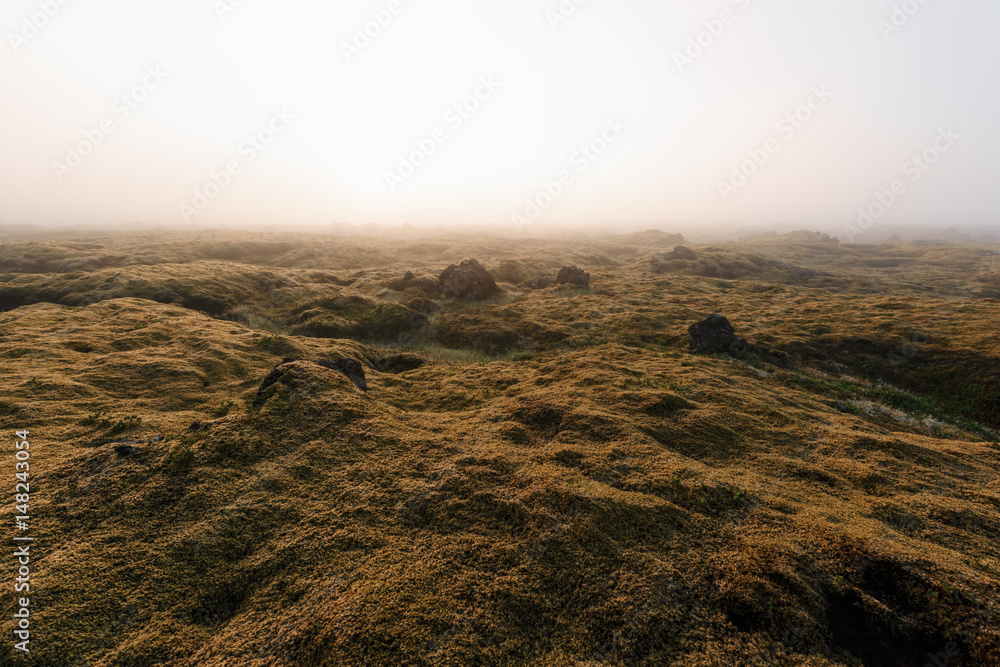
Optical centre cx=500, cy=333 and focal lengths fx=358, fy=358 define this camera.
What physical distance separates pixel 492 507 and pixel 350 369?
48.4ft

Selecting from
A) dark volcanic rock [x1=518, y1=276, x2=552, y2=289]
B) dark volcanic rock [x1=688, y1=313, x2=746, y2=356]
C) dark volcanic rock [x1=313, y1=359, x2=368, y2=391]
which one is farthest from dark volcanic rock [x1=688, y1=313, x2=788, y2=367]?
dark volcanic rock [x1=518, y1=276, x2=552, y2=289]

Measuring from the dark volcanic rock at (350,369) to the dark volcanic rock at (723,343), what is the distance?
3217cm

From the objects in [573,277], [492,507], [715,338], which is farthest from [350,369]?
[573,277]

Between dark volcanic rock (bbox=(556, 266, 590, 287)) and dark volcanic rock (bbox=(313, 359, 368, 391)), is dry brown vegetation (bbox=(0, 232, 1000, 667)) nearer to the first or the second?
dark volcanic rock (bbox=(313, 359, 368, 391))

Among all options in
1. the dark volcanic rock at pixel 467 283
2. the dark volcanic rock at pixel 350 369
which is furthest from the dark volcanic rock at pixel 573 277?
the dark volcanic rock at pixel 350 369

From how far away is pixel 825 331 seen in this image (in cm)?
4394

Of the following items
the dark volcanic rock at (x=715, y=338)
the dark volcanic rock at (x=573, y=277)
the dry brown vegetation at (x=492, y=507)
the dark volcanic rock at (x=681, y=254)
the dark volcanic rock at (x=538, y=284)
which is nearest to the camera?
the dry brown vegetation at (x=492, y=507)

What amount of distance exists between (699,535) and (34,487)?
23.6m

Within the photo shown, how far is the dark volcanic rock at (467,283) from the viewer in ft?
198

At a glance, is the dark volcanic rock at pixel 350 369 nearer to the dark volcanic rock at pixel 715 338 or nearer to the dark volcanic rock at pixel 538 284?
the dark volcanic rock at pixel 715 338

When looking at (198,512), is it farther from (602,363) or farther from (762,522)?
(602,363)

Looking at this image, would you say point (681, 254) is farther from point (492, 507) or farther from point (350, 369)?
point (492, 507)

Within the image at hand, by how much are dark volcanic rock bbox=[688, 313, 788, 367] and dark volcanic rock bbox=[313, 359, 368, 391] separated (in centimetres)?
3217

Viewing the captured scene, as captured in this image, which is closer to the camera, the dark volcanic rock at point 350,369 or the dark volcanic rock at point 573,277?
the dark volcanic rock at point 350,369
